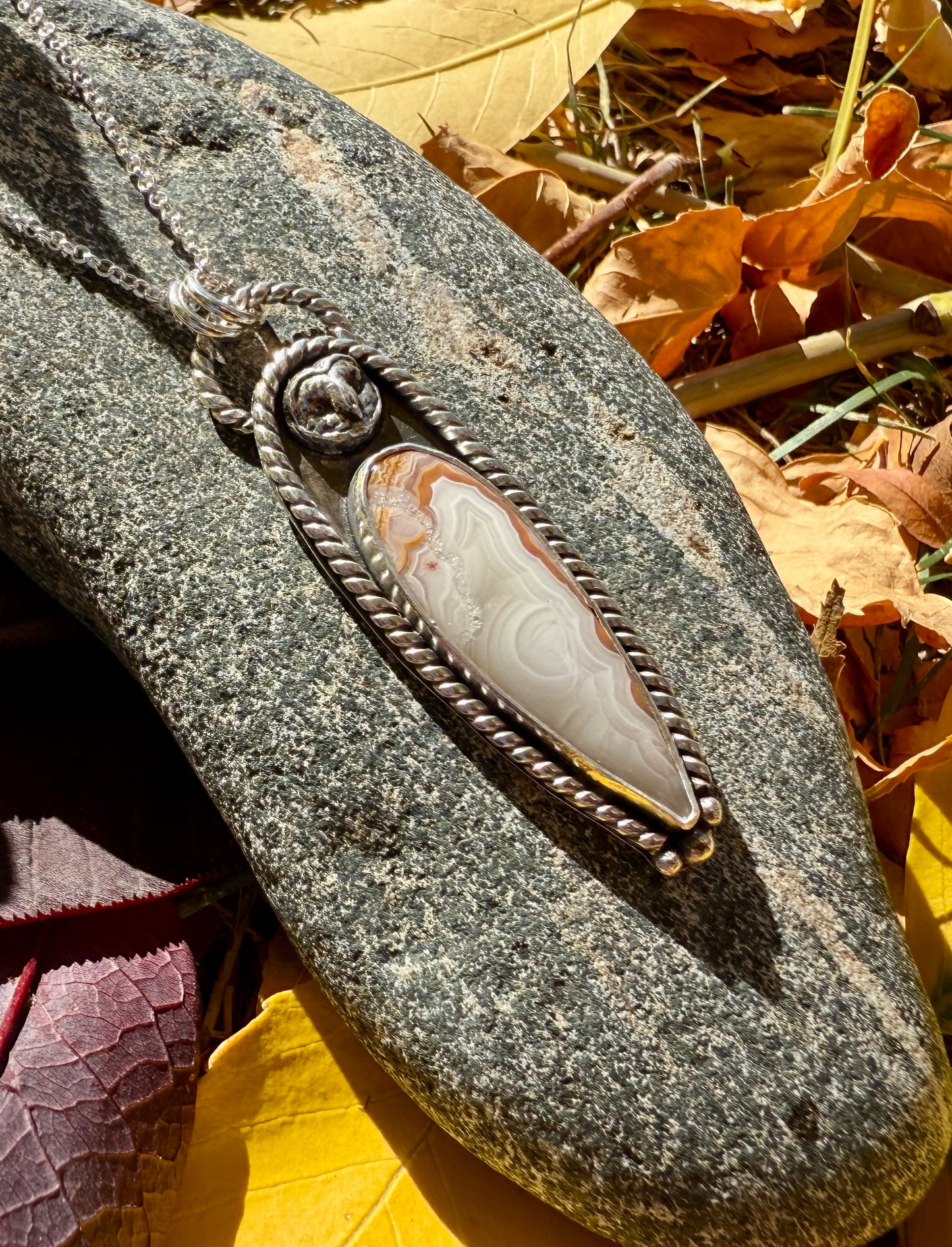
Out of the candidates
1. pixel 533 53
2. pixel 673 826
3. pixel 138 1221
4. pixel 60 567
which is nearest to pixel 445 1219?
pixel 138 1221

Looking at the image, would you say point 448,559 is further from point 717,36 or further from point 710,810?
point 717,36

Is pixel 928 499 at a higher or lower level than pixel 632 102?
lower

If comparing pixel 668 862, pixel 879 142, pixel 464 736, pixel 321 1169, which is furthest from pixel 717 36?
pixel 321 1169

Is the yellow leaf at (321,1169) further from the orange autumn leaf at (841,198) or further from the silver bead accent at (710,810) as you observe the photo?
the orange autumn leaf at (841,198)

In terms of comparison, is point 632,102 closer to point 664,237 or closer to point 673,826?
point 664,237

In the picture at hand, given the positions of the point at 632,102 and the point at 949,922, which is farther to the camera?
the point at 632,102

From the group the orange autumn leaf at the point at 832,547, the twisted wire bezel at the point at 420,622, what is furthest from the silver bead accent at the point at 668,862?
the orange autumn leaf at the point at 832,547

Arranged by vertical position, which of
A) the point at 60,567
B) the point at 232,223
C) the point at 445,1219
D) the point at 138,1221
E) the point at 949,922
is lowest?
the point at 138,1221
